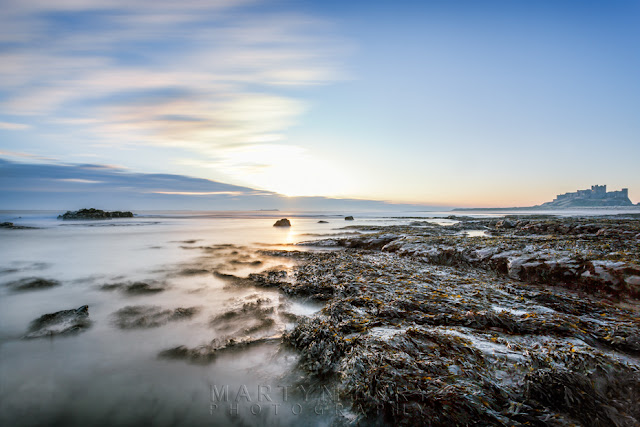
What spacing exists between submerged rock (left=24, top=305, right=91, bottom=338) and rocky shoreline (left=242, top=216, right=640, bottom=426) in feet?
15.9

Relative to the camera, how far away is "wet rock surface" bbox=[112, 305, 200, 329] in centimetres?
575

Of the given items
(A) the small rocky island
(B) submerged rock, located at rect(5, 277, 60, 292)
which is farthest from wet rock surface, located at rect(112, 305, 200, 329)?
(A) the small rocky island

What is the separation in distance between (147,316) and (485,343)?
24.0 feet

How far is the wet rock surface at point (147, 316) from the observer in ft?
18.9

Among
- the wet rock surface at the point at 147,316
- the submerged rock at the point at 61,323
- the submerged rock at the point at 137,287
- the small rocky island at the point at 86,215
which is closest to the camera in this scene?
the submerged rock at the point at 61,323

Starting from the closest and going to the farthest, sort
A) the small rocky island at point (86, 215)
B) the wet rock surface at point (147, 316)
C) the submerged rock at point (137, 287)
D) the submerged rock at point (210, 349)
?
the submerged rock at point (210, 349)
the wet rock surface at point (147, 316)
the submerged rock at point (137, 287)
the small rocky island at point (86, 215)

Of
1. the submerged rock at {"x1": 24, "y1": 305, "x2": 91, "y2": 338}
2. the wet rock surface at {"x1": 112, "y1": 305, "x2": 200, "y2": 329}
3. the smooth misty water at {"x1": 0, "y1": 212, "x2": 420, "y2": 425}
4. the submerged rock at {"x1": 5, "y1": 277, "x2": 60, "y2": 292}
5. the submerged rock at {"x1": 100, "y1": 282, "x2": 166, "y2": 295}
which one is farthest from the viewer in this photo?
the submerged rock at {"x1": 5, "y1": 277, "x2": 60, "y2": 292}

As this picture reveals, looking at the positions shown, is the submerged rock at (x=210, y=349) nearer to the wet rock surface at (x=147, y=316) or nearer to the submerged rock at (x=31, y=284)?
the wet rock surface at (x=147, y=316)

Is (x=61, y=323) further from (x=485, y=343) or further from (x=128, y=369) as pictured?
(x=485, y=343)

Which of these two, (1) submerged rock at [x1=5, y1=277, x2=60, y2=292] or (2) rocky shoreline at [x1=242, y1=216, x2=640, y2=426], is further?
(1) submerged rock at [x1=5, y1=277, x2=60, y2=292]

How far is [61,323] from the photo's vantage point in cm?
569

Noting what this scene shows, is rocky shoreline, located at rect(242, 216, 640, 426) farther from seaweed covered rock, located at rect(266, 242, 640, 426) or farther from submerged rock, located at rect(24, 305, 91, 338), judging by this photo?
submerged rock, located at rect(24, 305, 91, 338)

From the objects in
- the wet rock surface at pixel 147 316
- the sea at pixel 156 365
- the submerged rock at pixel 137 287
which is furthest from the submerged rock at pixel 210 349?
the submerged rock at pixel 137 287

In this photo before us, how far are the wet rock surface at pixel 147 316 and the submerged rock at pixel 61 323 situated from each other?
62 cm
